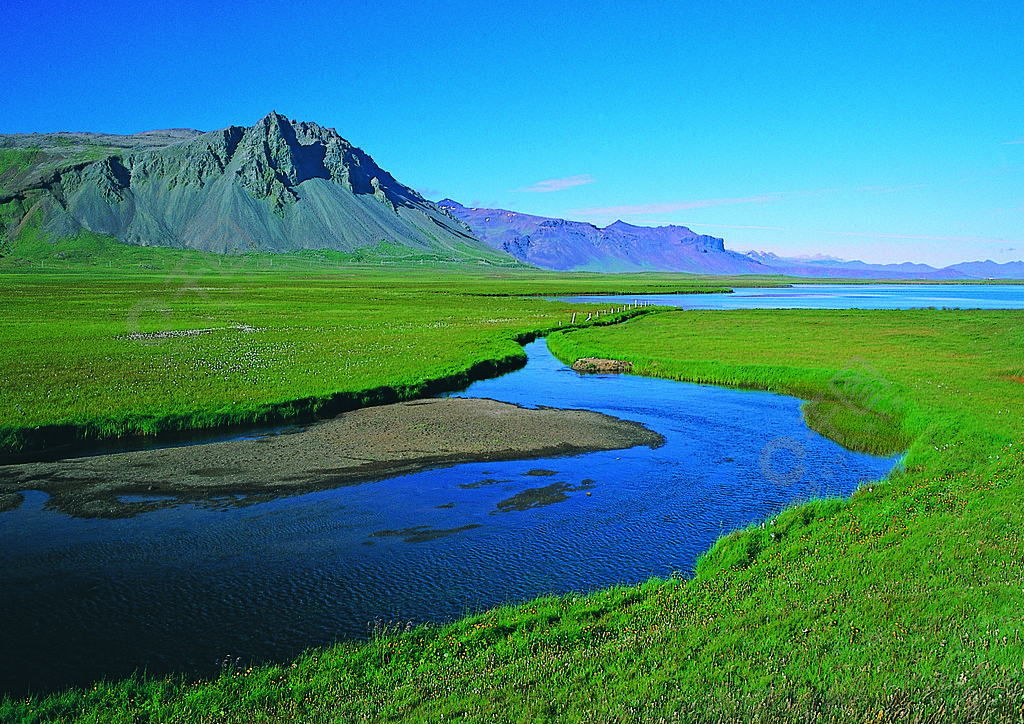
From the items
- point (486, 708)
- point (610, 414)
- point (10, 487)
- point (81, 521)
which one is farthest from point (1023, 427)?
point (10, 487)

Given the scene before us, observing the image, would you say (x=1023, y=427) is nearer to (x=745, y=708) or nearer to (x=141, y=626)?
(x=745, y=708)

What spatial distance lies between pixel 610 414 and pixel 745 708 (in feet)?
89.8

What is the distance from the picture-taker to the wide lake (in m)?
13.3

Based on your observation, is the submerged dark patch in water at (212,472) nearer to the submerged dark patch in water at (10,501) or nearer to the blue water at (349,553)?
the blue water at (349,553)

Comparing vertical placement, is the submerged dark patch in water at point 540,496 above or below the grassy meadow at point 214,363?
below

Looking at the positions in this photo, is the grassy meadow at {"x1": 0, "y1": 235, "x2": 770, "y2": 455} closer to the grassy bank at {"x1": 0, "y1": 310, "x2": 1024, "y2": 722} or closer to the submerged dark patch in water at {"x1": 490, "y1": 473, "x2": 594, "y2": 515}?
the submerged dark patch in water at {"x1": 490, "y1": 473, "x2": 594, "y2": 515}

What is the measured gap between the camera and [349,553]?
17.4 meters

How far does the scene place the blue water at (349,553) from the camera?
13328 millimetres

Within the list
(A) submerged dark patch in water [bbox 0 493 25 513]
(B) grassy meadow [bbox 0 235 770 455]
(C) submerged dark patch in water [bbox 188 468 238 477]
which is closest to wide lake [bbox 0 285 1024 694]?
(A) submerged dark patch in water [bbox 0 493 25 513]

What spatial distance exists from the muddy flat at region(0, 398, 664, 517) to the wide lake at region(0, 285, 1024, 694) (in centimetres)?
113

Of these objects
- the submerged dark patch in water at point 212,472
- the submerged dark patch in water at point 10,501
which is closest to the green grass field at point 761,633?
the submerged dark patch in water at point 10,501

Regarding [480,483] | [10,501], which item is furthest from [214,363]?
[480,483]

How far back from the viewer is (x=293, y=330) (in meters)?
70.1

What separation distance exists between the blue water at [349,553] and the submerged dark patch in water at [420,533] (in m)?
0.06
